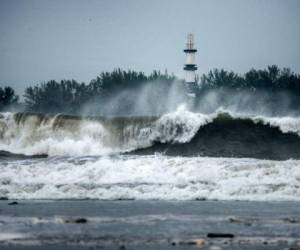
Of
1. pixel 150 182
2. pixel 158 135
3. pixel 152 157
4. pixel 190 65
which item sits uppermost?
pixel 190 65

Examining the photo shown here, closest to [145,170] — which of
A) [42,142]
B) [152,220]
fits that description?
[152,220]

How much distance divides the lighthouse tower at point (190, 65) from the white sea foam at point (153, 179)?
86.4 metres

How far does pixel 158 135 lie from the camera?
26719mm

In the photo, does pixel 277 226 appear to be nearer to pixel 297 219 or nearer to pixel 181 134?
pixel 297 219

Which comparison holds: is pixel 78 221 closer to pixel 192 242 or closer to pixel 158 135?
pixel 192 242

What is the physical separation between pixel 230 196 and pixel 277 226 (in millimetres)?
5308

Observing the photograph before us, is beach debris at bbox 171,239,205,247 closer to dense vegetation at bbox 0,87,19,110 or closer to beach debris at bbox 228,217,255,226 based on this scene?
beach debris at bbox 228,217,255,226

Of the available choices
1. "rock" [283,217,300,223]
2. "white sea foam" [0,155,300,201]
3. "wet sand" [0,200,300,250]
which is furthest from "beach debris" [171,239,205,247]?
"white sea foam" [0,155,300,201]

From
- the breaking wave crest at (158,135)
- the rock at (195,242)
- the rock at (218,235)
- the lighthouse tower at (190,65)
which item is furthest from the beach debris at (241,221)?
the lighthouse tower at (190,65)

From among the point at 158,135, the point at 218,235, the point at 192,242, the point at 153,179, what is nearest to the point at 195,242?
the point at 192,242

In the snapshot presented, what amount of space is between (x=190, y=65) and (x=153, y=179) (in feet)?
303

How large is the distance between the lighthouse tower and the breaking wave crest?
73.5m

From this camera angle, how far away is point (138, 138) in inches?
1079

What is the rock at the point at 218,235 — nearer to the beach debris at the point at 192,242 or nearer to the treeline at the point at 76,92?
the beach debris at the point at 192,242
